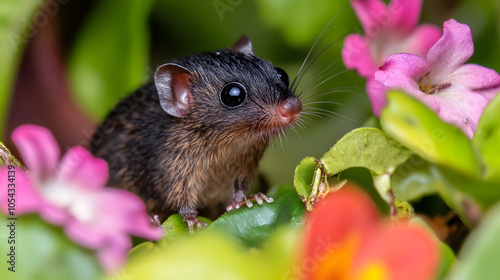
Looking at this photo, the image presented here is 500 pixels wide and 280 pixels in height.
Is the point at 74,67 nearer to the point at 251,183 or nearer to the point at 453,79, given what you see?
the point at 251,183

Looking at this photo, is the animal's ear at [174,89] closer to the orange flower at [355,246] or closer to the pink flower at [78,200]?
the pink flower at [78,200]

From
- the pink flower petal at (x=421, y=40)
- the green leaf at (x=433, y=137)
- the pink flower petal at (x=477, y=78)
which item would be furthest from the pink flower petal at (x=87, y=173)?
the pink flower petal at (x=421, y=40)

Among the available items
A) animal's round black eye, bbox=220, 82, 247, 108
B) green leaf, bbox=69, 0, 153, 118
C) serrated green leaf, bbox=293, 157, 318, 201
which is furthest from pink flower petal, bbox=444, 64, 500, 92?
green leaf, bbox=69, 0, 153, 118

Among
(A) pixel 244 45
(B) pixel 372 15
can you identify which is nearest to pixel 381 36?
(B) pixel 372 15

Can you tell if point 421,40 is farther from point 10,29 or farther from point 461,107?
point 10,29

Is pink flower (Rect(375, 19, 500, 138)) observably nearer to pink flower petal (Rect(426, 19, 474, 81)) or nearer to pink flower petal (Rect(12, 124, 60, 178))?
pink flower petal (Rect(426, 19, 474, 81))
